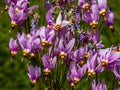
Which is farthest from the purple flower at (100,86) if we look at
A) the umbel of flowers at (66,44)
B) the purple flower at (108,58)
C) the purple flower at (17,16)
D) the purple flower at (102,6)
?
the purple flower at (17,16)

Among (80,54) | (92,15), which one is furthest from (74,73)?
(92,15)

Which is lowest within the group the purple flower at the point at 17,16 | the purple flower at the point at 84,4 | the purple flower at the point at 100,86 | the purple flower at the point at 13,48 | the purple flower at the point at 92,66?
the purple flower at the point at 100,86

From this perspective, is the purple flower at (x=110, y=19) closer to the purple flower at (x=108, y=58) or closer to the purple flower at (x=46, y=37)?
the purple flower at (x=108, y=58)

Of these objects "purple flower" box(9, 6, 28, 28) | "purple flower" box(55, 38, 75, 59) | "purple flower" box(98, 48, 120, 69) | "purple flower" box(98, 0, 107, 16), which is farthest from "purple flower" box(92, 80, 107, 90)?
"purple flower" box(9, 6, 28, 28)

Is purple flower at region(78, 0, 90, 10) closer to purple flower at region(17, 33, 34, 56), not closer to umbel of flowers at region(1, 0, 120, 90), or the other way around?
umbel of flowers at region(1, 0, 120, 90)

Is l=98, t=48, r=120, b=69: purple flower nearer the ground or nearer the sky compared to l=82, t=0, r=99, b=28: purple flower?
nearer the ground

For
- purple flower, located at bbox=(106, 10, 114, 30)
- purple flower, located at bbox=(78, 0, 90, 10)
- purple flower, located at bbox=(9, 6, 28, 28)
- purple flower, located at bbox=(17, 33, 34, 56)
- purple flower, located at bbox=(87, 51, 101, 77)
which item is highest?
purple flower, located at bbox=(78, 0, 90, 10)

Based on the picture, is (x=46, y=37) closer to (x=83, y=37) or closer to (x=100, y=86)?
(x=83, y=37)

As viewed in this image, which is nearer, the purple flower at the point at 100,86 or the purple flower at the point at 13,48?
the purple flower at the point at 100,86
